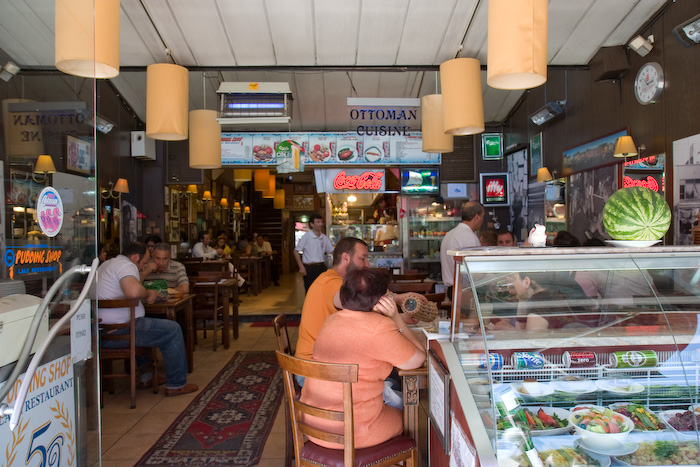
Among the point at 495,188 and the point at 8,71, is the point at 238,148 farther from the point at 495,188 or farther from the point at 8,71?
the point at 8,71

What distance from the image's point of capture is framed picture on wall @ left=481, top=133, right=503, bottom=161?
8.95 m

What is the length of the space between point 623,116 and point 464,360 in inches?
193

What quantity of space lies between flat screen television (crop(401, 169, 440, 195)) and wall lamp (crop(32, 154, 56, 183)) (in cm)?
712

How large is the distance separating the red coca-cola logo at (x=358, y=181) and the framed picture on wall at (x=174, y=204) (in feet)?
10.9

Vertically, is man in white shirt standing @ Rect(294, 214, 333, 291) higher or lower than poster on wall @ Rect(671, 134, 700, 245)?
lower

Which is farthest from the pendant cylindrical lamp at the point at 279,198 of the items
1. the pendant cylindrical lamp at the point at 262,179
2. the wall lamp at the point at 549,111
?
the wall lamp at the point at 549,111

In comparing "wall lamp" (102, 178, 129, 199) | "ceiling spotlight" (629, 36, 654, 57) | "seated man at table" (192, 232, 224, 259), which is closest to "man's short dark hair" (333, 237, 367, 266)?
"ceiling spotlight" (629, 36, 654, 57)

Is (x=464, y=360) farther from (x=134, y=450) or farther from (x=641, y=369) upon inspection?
(x=134, y=450)

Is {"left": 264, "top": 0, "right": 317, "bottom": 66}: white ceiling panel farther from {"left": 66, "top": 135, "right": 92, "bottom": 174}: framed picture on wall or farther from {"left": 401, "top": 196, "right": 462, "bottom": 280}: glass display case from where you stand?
{"left": 401, "top": 196, "right": 462, "bottom": 280}: glass display case

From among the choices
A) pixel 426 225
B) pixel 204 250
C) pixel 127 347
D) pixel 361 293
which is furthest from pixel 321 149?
pixel 361 293

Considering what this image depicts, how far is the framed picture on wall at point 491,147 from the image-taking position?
8945mm

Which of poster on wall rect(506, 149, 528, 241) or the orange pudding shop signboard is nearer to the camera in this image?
the orange pudding shop signboard

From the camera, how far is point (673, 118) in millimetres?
4836

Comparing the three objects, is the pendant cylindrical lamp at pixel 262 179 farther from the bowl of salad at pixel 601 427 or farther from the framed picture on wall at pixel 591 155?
the bowl of salad at pixel 601 427
